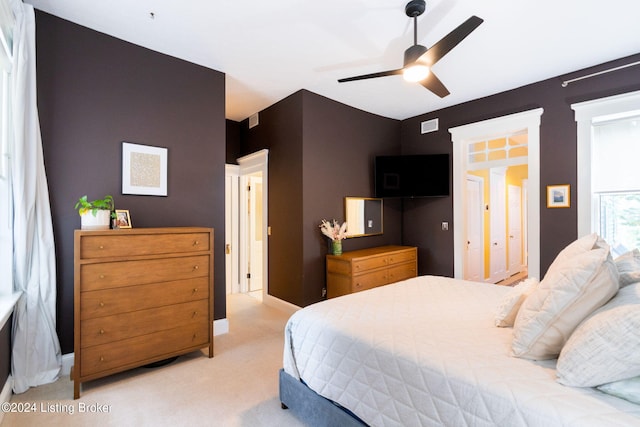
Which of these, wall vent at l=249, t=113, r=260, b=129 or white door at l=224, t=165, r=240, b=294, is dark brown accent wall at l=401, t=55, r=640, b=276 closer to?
wall vent at l=249, t=113, r=260, b=129

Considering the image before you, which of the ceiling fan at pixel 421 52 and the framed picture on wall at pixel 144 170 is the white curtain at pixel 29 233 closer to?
the framed picture on wall at pixel 144 170

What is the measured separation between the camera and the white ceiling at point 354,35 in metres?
2.27

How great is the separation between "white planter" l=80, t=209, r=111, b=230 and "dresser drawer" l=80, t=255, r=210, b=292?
29 cm

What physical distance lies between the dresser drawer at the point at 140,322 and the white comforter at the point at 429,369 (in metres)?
1.10

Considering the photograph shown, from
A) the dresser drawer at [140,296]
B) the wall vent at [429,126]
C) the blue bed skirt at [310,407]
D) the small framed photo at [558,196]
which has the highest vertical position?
the wall vent at [429,126]

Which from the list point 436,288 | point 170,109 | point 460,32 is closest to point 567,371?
point 436,288

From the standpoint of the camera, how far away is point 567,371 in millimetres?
1065

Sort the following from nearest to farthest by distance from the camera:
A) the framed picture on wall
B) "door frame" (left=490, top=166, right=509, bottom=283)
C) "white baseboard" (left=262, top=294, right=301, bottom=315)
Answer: the framed picture on wall, "white baseboard" (left=262, top=294, right=301, bottom=315), "door frame" (left=490, top=166, right=509, bottom=283)

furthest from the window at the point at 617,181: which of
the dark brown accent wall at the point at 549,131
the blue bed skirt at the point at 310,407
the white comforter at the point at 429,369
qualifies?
the blue bed skirt at the point at 310,407

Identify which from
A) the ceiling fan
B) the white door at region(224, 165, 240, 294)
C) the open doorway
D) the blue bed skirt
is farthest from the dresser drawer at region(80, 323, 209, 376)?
the ceiling fan

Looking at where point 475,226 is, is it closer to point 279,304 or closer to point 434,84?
point 434,84

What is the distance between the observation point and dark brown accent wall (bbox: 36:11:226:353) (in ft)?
7.80

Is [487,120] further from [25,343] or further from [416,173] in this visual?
[25,343]

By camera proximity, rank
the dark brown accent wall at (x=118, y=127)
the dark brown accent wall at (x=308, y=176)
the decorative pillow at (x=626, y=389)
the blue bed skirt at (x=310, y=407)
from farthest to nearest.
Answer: the dark brown accent wall at (x=308, y=176)
the dark brown accent wall at (x=118, y=127)
the blue bed skirt at (x=310, y=407)
the decorative pillow at (x=626, y=389)
